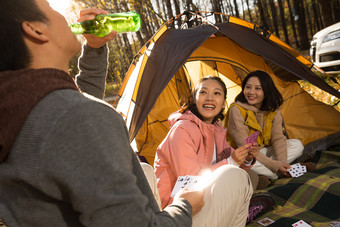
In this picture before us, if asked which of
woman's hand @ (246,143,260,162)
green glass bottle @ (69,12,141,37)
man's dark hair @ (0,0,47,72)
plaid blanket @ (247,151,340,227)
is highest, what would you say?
green glass bottle @ (69,12,141,37)

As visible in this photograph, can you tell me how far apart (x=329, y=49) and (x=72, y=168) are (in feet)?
18.9

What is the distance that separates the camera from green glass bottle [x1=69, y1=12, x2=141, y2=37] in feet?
4.56

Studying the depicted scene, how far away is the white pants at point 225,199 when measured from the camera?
1.13 m

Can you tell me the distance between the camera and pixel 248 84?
2.95 meters

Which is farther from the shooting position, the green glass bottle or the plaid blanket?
the plaid blanket

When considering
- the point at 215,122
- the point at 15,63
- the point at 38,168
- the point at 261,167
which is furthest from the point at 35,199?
the point at 261,167

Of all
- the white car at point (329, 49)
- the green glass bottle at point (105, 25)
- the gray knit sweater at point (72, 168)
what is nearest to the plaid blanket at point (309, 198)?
the gray knit sweater at point (72, 168)

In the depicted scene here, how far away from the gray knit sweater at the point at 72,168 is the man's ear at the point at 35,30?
232 millimetres

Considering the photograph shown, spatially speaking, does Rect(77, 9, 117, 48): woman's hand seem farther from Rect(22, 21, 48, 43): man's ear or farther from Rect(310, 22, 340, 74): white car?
Rect(310, 22, 340, 74): white car

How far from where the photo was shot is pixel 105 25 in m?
1.48

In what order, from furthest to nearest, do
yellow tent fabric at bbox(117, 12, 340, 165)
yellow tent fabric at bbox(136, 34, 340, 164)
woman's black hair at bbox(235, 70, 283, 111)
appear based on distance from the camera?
yellow tent fabric at bbox(136, 34, 340, 164) < woman's black hair at bbox(235, 70, 283, 111) < yellow tent fabric at bbox(117, 12, 340, 165)

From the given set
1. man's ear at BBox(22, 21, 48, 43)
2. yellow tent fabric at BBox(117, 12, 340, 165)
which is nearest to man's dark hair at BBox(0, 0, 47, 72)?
man's ear at BBox(22, 21, 48, 43)

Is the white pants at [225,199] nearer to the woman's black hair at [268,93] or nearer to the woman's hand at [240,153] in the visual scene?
the woman's hand at [240,153]

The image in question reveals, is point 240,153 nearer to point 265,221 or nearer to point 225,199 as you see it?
point 265,221
